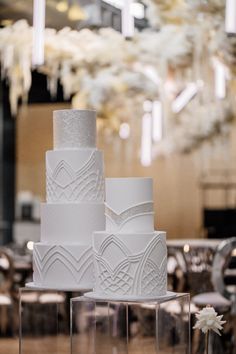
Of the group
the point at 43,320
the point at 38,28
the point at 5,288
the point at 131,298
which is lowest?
the point at 5,288

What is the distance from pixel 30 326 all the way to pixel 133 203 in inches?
26.6

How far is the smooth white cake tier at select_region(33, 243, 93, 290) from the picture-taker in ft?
11.6

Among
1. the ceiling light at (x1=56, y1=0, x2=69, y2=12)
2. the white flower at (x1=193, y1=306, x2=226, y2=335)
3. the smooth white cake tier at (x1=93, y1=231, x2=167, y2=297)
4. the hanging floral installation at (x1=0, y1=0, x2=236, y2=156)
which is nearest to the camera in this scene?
the white flower at (x1=193, y1=306, x2=226, y2=335)

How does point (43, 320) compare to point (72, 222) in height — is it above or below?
below

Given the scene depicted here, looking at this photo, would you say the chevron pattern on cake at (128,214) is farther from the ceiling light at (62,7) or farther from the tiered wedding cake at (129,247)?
the ceiling light at (62,7)

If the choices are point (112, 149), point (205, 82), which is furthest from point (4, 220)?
point (205, 82)

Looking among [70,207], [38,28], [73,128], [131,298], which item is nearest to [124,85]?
[38,28]

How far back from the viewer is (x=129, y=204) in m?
3.27

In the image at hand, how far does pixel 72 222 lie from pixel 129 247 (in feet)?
1.48

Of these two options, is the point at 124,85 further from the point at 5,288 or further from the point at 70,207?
the point at 70,207

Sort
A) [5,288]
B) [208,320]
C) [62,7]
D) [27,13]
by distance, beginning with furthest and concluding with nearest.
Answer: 1. [5,288]
2. [62,7]
3. [27,13]
4. [208,320]

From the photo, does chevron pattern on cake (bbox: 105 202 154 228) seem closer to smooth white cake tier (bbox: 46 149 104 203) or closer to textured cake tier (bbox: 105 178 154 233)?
textured cake tier (bbox: 105 178 154 233)

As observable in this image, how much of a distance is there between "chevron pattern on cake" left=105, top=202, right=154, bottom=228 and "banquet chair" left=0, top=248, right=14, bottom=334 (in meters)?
3.48

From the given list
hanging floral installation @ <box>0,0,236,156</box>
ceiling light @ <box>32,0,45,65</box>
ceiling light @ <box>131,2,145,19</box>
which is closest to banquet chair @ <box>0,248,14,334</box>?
hanging floral installation @ <box>0,0,236,156</box>
